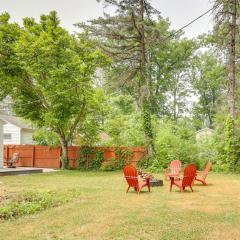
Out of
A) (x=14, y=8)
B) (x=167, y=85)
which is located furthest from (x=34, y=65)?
(x=167, y=85)

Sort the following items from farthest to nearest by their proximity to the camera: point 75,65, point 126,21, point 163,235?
point 126,21, point 75,65, point 163,235

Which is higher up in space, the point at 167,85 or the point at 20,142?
the point at 167,85

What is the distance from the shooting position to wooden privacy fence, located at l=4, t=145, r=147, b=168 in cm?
2142

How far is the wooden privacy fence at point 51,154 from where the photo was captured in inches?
843

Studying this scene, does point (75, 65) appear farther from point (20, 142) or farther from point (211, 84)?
point (211, 84)

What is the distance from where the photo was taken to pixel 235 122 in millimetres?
19516

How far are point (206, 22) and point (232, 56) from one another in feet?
10.9

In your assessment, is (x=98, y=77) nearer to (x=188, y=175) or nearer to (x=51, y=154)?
(x=51, y=154)

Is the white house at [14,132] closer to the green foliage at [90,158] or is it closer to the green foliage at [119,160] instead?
the green foliage at [90,158]

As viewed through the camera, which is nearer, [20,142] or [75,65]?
[75,65]

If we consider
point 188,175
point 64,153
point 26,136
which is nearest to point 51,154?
point 64,153

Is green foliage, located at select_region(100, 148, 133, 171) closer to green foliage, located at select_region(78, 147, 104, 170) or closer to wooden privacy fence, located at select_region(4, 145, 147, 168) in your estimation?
wooden privacy fence, located at select_region(4, 145, 147, 168)

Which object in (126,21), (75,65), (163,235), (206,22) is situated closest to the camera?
(163,235)

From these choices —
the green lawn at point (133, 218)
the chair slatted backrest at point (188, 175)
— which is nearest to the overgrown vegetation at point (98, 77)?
Answer: the chair slatted backrest at point (188, 175)
